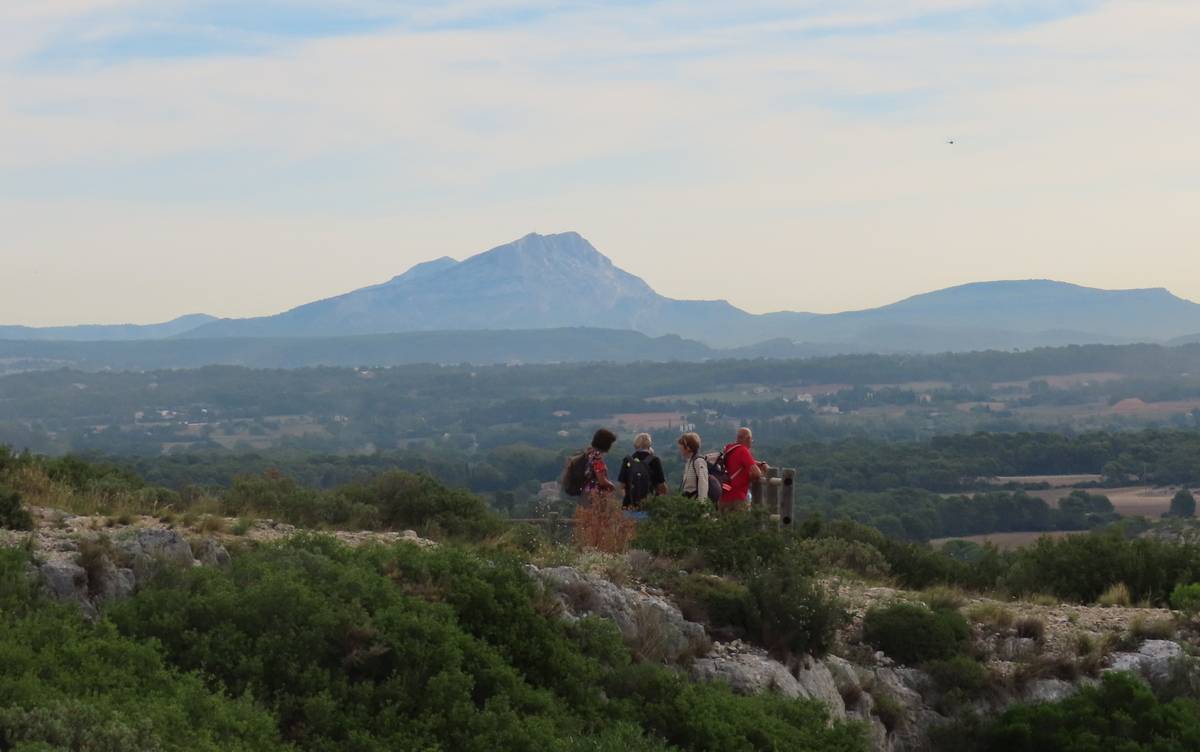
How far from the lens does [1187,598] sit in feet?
42.2

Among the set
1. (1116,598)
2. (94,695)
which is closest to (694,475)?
(1116,598)

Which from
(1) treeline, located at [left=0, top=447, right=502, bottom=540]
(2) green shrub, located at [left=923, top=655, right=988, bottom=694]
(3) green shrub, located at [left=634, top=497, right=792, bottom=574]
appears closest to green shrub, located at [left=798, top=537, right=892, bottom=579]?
(3) green shrub, located at [left=634, top=497, right=792, bottom=574]

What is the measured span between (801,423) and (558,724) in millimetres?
142382

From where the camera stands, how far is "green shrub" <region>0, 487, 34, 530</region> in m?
10.4

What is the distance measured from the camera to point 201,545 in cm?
952

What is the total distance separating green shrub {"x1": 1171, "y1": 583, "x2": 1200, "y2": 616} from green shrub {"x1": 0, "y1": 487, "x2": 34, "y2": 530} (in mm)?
9764

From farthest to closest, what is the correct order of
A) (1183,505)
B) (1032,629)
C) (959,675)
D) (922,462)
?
1. (922,462)
2. (1183,505)
3. (1032,629)
4. (959,675)

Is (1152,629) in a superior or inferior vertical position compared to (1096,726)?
superior

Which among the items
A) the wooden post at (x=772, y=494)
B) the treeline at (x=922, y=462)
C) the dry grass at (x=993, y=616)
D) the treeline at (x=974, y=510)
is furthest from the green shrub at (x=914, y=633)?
the treeline at (x=922, y=462)

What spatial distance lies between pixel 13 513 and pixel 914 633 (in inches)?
280

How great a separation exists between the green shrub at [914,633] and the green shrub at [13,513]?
21.9 ft

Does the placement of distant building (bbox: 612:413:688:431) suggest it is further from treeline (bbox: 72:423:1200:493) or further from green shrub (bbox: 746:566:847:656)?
green shrub (bbox: 746:566:847:656)

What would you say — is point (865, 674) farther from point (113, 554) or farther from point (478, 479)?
point (478, 479)

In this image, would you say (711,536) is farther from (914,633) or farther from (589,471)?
(914,633)
